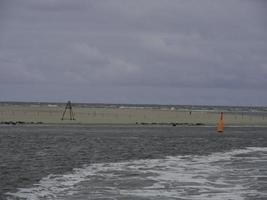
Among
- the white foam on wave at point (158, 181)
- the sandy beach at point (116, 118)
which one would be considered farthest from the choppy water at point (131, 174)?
the sandy beach at point (116, 118)

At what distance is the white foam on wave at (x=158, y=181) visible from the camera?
2002cm

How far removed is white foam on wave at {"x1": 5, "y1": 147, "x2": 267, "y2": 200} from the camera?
65.7 ft

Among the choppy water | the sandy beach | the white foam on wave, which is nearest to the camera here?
the white foam on wave

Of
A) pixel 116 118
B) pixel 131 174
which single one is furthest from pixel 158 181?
pixel 116 118

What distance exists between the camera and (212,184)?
22375mm

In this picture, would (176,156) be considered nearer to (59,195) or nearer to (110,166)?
(110,166)

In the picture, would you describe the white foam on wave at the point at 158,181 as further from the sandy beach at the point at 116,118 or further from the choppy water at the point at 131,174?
the sandy beach at the point at 116,118

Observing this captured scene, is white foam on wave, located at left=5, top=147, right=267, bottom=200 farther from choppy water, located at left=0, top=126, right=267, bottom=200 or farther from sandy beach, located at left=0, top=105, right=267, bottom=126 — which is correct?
sandy beach, located at left=0, top=105, right=267, bottom=126

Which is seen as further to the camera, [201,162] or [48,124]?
[48,124]

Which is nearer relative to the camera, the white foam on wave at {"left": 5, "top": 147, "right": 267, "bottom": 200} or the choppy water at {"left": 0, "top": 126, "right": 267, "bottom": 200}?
the white foam on wave at {"left": 5, "top": 147, "right": 267, "bottom": 200}

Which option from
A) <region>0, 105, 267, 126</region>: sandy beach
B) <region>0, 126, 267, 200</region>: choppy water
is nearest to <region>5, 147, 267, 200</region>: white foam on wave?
<region>0, 126, 267, 200</region>: choppy water

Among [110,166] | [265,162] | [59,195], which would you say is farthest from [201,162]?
[59,195]

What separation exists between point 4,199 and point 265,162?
16.2 meters

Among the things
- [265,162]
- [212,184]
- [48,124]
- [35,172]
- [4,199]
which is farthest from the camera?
[48,124]
